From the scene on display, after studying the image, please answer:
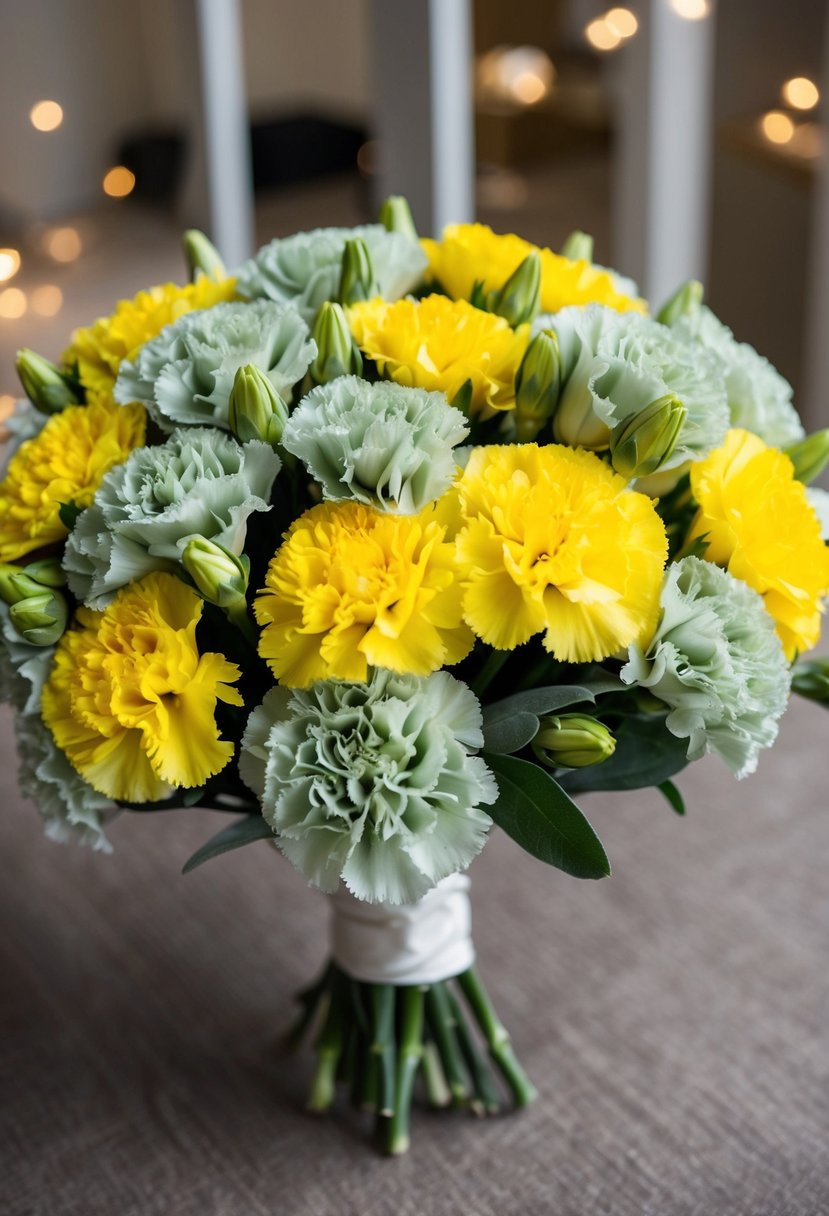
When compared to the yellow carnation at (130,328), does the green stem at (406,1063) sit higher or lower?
lower

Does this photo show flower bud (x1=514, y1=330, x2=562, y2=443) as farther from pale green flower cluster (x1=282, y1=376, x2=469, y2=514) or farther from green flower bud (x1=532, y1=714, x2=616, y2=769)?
green flower bud (x1=532, y1=714, x2=616, y2=769)

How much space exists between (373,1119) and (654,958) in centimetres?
23

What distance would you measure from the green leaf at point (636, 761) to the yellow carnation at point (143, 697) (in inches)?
7.9

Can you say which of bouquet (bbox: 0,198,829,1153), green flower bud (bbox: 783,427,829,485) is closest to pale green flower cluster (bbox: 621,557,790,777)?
bouquet (bbox: 0,198,829,1153)

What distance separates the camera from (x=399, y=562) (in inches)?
21.8

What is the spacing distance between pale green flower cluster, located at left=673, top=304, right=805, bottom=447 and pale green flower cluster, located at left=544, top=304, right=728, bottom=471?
53 millimetres

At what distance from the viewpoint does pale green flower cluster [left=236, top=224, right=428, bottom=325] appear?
70cm

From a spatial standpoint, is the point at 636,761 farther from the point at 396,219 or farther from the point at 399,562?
the point at 396,219

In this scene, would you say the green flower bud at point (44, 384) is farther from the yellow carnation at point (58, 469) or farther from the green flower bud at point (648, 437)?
the green flower bud at point (648, 437)

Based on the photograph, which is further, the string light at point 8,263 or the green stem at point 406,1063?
the string light at point 8,263

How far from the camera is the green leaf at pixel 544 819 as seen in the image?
60 centimetres

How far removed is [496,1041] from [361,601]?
1.18 ft

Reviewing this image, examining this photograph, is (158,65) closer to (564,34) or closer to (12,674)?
(564,34)

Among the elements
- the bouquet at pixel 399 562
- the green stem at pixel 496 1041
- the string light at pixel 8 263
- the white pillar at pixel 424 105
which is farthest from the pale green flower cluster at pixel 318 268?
the string light at pixel 8 263
